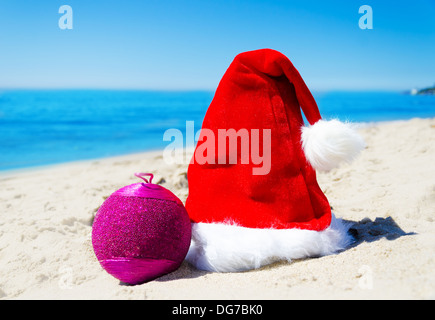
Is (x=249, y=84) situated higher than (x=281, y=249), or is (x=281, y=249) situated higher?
(x=249, y=84)

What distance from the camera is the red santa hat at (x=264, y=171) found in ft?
6.95

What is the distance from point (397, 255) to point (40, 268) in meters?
2.22

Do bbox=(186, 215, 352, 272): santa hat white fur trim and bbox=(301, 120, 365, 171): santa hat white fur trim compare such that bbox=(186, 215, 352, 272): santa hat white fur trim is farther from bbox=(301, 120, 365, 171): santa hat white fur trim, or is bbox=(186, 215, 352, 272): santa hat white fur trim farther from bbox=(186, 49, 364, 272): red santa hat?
bbox=(301, 120, 365, 171): santa hat white fur trim

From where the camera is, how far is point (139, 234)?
200cm

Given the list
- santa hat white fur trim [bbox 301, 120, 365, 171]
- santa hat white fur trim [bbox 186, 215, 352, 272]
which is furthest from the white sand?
santa hat white fur trim [bbox 301, 120, 365, 171]

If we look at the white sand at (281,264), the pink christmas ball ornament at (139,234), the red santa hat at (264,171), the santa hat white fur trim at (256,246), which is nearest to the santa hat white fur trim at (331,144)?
the red santa hat at (264,171)

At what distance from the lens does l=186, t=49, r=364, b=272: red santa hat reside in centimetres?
212

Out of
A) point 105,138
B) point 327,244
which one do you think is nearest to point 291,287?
point 327,244

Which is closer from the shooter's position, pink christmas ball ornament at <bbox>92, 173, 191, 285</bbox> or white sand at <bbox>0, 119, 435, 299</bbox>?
white sand at <bbox>0, 119, 435, 299</bbox>

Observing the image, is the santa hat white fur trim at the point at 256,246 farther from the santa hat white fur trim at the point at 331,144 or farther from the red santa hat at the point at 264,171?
the santa hat white fur trim at the point at 331,144

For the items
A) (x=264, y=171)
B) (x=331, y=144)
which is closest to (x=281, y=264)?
(x=264, y=171)

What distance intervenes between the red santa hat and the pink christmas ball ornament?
0.25 m

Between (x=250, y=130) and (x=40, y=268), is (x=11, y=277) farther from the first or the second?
(x=250, y=130)
